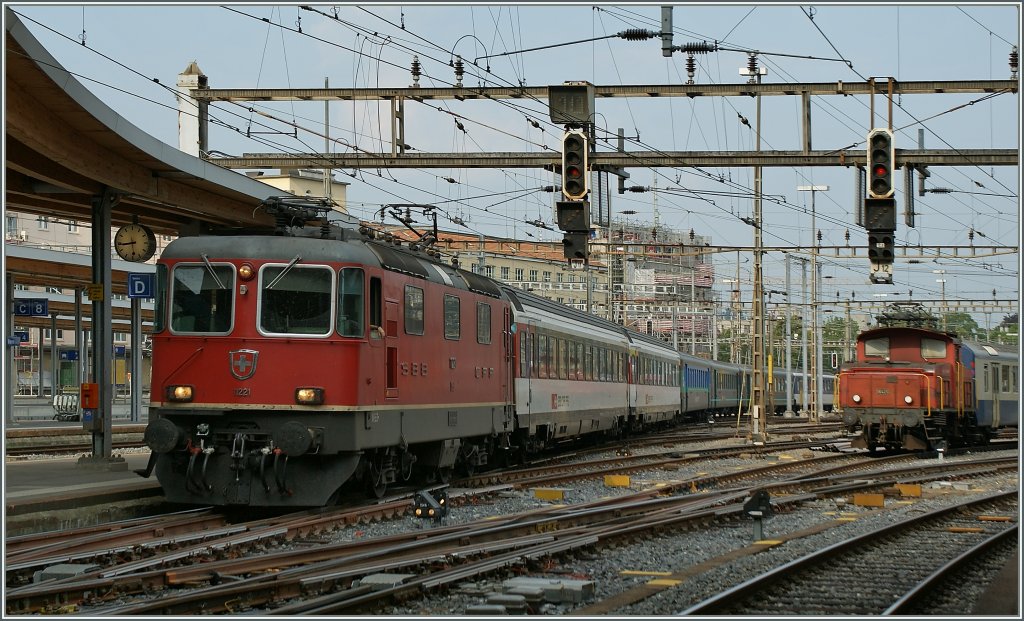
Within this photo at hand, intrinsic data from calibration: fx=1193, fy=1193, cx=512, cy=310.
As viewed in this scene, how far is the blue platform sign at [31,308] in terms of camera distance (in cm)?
3294

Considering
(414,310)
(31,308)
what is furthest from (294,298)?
(31,308)

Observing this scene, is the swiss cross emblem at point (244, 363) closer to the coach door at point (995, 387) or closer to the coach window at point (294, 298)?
the coach window at point (294, 298)

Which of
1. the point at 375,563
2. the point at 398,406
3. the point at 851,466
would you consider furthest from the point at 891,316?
the point at 375,563

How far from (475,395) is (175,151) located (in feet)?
19.7

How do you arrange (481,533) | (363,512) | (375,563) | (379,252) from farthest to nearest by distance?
1. (379,252)
2. (363,512)
3. (481,533)
4. (375,563)

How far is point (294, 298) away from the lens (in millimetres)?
14297

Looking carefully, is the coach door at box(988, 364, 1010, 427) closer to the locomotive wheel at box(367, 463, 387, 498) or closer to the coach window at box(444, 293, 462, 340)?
the coach window at box(444, 293, 462, 340)

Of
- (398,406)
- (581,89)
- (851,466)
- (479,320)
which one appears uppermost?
(581,89)

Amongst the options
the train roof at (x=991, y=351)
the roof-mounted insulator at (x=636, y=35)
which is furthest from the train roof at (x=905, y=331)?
the roof-mounted insulator at (x=636, y=35)

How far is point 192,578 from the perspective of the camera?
9.68m

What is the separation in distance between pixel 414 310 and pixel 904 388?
15140mm

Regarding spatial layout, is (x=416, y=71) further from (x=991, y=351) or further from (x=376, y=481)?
(x=991, y=351)

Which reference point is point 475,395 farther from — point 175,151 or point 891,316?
point 891,316

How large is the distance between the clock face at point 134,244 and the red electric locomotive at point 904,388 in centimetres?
1598
